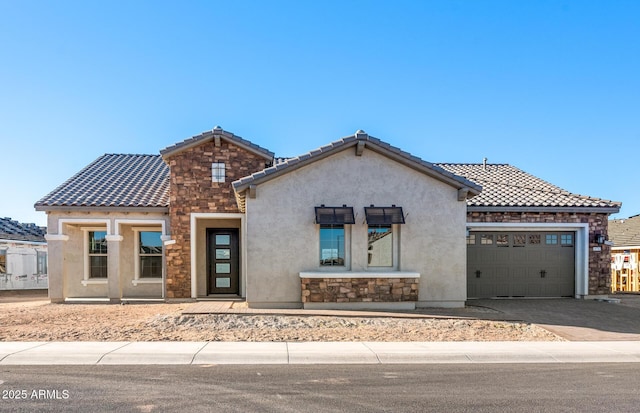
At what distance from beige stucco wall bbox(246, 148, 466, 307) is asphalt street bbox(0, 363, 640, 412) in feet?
16.6

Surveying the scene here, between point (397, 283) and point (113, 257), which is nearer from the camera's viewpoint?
point (397, 283)

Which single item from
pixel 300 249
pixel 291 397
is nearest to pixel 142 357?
pixel 291 397

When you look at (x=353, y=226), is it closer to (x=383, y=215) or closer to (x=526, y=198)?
(x=383, y=215)

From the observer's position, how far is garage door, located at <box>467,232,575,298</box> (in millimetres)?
15156

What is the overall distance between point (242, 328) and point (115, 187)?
8697mm

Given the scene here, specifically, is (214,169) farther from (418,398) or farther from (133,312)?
(418,398)

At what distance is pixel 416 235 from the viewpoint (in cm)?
1262

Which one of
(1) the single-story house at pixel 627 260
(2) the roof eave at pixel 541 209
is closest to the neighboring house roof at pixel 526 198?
(2) the roof eave at pixel 541 209

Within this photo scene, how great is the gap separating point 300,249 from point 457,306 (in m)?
4.86

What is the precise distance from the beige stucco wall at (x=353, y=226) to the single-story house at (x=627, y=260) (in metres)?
16.9

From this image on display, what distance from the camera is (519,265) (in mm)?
15227

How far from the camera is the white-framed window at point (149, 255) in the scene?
51.6 ft

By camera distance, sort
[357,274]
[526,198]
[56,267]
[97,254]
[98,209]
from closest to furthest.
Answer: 1. [357,274]
2. [98,209]
3. [56,267]
4. [526,198]
5. [97,254]

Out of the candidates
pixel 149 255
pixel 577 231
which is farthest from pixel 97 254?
pixel 577 231
